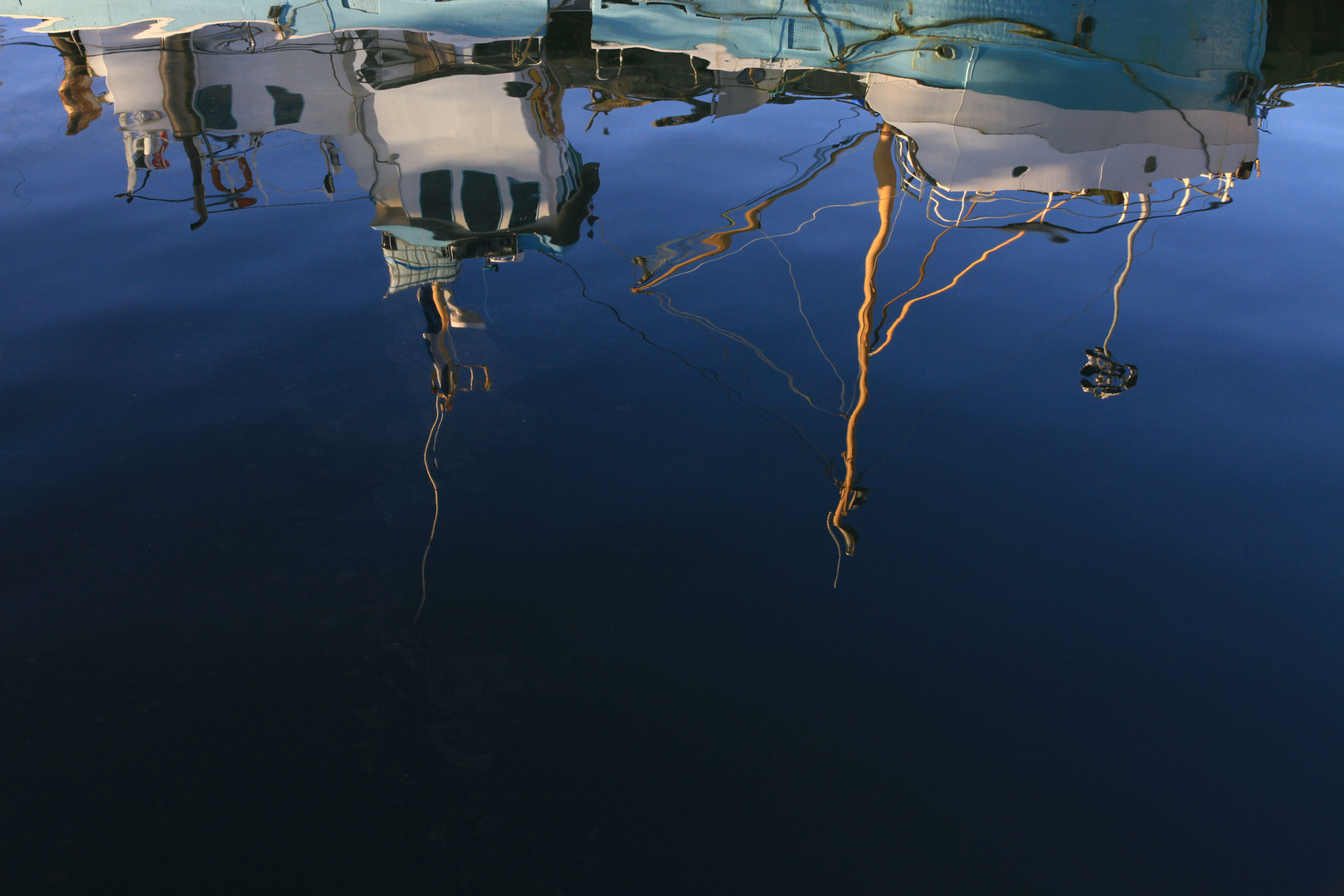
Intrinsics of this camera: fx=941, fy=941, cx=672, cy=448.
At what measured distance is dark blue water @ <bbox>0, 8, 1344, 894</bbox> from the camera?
210 cm

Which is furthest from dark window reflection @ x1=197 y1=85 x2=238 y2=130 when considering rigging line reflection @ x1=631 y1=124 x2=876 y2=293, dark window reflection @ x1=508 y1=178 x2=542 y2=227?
rigging line reflection @ x1=631 y1=124 x2=876 y2=293

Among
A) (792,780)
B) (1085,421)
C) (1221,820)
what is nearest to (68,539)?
(792,780)

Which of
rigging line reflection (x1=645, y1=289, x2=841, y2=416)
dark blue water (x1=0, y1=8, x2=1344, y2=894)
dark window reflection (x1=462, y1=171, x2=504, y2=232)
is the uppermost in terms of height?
dark window reflection (x1=462, y1=171, x2=504, y2=232)

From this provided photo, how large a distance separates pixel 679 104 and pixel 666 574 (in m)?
4.77

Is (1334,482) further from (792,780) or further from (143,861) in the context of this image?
(143,861)

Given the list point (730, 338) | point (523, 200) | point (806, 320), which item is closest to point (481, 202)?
point (523, 200)

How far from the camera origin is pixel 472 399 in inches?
136

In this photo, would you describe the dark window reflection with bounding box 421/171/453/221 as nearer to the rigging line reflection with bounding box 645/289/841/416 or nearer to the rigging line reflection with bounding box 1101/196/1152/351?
the rigging line reflection with bounding box 645/289/841/416

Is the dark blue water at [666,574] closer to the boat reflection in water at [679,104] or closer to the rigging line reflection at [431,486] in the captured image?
the rigging line reflection at [431,486]

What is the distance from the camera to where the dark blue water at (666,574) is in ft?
6.88

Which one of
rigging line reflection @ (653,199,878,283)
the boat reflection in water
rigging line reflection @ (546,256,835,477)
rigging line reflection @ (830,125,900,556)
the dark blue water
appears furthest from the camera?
the boat reflection in water

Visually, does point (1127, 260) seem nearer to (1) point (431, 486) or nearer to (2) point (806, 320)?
(2) point (806, 320)

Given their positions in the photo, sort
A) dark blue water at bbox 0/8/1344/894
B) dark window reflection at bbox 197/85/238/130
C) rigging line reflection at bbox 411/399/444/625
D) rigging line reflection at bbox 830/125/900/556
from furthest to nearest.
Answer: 1. dark window reflection at bbox 197/85/238/130
2. rigging line reflection at bbox 830/125/900/556
3. rigging line reflection at bbox 411/399/444/625
4. dark blue water at bbox 0/8/1344/894

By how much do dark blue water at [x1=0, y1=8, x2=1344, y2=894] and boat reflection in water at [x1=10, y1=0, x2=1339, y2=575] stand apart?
0.78 feet
